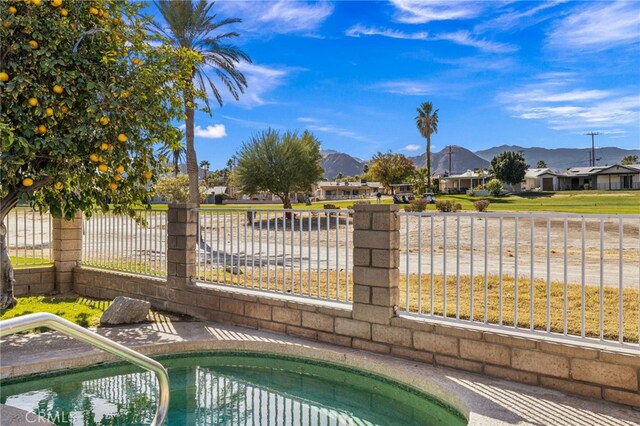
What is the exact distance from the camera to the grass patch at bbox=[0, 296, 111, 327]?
21.5 ft

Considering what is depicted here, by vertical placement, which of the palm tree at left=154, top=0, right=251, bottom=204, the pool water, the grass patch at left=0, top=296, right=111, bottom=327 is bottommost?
the pool water

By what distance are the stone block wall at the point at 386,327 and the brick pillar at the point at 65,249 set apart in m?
2.62

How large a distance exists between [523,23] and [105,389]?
51.7 feet

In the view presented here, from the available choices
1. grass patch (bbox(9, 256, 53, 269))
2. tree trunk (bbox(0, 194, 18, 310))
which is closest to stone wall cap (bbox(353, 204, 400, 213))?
tree trunk (bbox(0, 194, 18, 310))

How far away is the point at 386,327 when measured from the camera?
493 cm

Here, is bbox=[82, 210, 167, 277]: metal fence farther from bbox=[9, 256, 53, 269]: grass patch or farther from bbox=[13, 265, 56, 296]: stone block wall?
bbox=[9, 256, 53, 269]: grass patch

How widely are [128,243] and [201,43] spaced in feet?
40.2

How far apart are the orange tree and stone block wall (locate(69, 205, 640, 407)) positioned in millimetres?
1385

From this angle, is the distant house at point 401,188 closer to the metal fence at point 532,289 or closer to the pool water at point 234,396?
the metal fence at point 532,289

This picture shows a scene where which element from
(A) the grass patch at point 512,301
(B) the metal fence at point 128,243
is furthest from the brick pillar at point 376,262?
(B) the metal fence at point 128,243

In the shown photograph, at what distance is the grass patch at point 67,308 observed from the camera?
6.55 metres

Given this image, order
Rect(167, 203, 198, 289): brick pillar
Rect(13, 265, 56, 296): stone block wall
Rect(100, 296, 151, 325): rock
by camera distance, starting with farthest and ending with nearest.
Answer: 1. Rect(13, 265, 56, 296): stone block wall
2. Rect(167, 203, 198, 289): brick pillar
3. Rect(100, 296, 151, 325): rock

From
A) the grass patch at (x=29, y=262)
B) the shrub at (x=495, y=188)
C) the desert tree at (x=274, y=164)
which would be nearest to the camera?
the grass patch at (x=29, y=262)

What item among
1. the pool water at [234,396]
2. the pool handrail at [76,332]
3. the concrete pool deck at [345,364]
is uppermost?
the pool handrail at [76,332]
